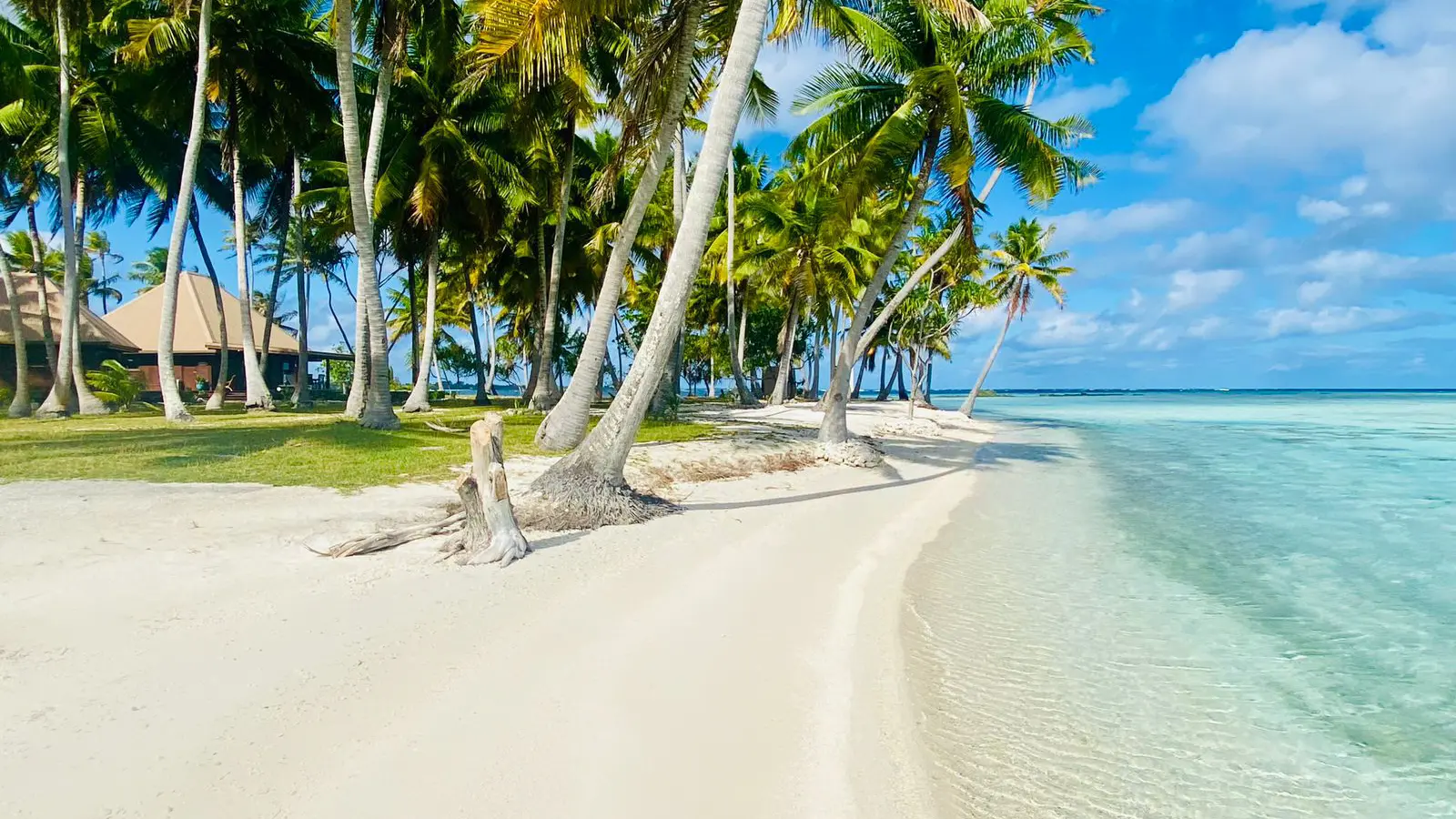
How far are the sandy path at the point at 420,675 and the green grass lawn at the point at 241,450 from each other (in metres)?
1.29

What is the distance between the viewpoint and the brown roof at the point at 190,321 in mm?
28297

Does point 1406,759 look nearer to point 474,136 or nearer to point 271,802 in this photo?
point 271,802

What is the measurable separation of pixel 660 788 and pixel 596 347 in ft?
28.5

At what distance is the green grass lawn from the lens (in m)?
7.82

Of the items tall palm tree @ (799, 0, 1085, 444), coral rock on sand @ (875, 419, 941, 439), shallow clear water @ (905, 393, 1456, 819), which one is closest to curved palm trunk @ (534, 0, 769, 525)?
shallow clear water @ (905, 393, 1456, 819)

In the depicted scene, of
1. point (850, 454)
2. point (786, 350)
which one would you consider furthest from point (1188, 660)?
point (786, 350)

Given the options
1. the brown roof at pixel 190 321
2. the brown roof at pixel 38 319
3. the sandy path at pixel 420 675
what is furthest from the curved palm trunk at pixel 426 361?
the brown roof at pixel 38 319

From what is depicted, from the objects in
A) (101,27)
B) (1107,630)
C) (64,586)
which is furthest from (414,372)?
(1107,630)

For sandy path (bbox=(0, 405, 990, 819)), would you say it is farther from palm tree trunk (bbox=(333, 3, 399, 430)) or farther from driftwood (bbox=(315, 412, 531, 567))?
palm tree trunk (bbox=(333, 3, 399, 430))

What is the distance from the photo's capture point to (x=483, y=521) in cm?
578

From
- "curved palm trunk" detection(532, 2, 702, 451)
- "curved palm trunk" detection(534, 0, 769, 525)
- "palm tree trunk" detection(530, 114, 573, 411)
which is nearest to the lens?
"curved palm trunk" detection(534, 0, 769, 525)

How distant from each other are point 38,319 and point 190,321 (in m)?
4.58

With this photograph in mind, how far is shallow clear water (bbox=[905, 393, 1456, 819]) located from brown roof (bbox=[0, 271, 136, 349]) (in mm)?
30435

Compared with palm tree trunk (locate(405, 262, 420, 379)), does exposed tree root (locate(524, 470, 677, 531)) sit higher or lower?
lower
